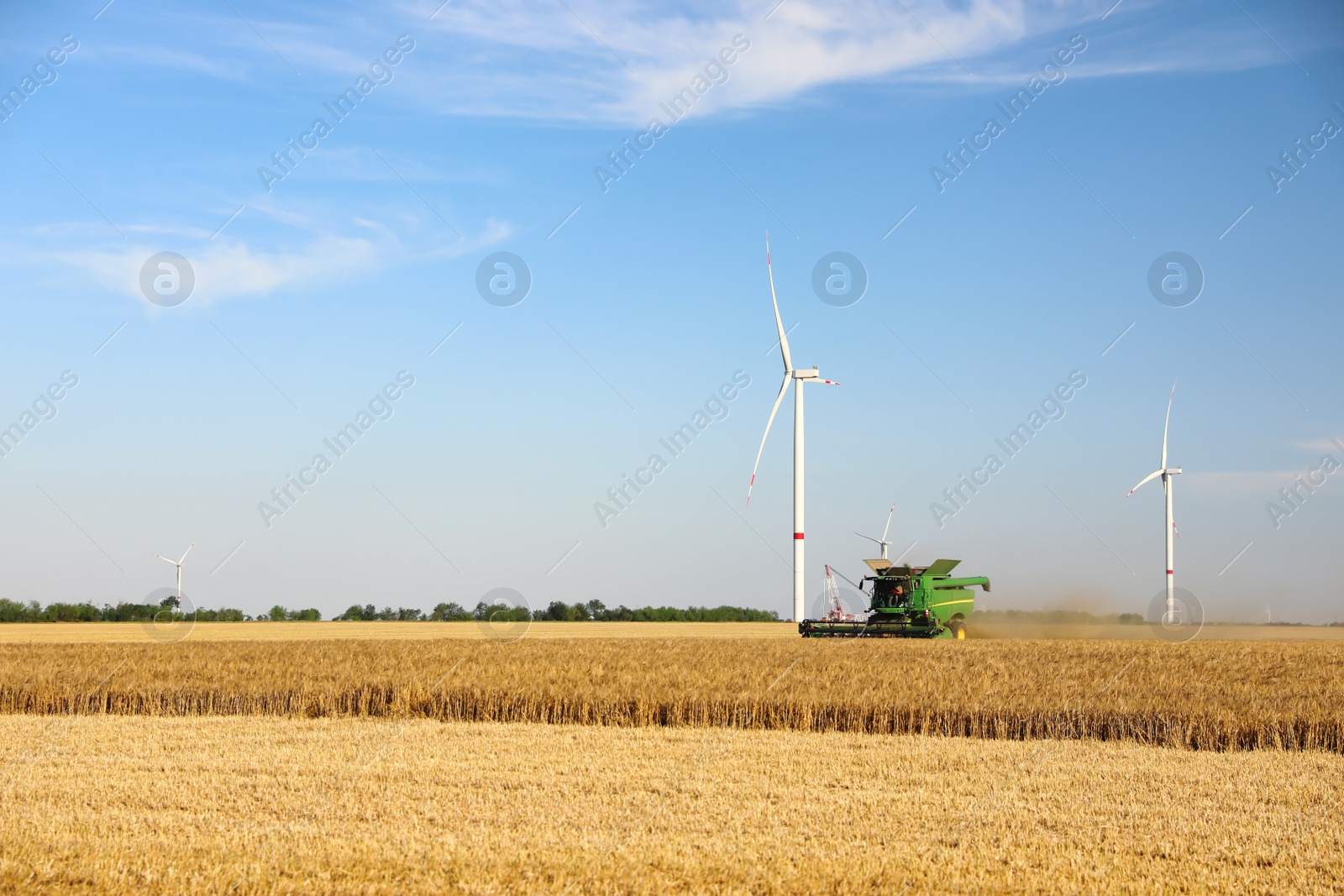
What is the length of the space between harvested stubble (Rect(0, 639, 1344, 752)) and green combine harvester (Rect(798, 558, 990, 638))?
1150 centimetres

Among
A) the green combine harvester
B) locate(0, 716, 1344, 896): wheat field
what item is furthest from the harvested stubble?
the green combine harvester

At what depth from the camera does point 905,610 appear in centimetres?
4647

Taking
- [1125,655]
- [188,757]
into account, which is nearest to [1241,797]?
[188,757]

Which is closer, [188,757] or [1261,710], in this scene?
[188,757]

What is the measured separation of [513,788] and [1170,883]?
27.2 ft

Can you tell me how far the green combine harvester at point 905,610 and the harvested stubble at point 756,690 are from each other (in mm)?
11499

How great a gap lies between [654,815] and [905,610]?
1379 inches

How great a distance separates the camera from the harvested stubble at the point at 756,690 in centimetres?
2067

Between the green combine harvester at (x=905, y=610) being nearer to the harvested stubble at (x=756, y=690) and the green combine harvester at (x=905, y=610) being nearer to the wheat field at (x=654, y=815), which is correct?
the harvested stubble at (x=756, y=690)

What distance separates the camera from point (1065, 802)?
1408 cm

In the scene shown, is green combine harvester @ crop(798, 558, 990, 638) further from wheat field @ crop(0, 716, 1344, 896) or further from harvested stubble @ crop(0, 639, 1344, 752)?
wheat field @ crop(0, 716, 1344, 896)

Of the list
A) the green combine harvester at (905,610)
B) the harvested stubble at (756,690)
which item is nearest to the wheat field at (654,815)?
the harvested stubble at (756,690)

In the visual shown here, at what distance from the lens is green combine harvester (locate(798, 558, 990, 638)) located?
46312mm

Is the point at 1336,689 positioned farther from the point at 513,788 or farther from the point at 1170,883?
the point at 513,788
